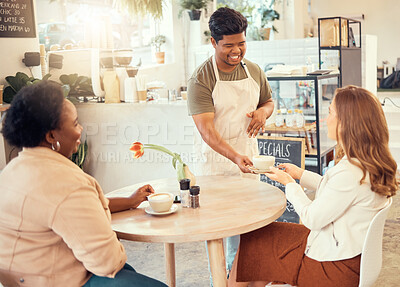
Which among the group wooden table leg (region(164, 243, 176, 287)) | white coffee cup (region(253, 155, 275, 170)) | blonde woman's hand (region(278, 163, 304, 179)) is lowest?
wooden table leg (region(164, 243, 176, 287))

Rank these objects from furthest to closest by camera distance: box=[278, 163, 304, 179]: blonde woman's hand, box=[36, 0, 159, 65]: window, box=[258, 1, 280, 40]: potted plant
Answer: box=[258, 1, 280, 40]: potted plant, box=[36, 0, 159, 65]: window, box=[278, 163, 304, 179]: blonde woman's hand

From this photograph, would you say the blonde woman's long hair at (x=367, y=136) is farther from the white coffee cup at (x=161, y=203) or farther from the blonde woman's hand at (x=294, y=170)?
the white coffee cup at (x=161, y=203)

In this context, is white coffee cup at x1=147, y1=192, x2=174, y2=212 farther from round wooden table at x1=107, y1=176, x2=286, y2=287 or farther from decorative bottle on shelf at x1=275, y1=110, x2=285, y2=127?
decorative bottle on shelf at x1=275, y1=110, x2=285, y2=127

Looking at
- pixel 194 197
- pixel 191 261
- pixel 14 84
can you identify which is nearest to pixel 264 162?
pixel 194 197

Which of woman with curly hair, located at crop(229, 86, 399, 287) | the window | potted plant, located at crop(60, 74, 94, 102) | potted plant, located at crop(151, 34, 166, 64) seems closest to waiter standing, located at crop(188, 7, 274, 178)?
woman with curly hair, located at crop(229, 86, 399, 287)

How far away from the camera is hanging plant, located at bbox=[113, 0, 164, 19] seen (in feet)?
18.9

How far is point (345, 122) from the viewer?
1882 millimetres

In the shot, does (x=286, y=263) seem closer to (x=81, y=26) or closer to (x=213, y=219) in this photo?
(x=213, y=219)

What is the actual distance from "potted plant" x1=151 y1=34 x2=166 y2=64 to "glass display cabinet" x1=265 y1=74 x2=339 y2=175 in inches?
115

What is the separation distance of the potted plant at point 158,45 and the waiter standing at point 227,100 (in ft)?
13.8

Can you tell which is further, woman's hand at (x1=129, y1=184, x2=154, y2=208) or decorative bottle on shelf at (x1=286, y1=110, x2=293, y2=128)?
decorative bottle on shelf at (x1=286, y1=110, x2=293, y2=128)

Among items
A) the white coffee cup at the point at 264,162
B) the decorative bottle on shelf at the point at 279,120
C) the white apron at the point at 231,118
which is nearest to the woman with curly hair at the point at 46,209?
the white coffee cup at the point at 264,162

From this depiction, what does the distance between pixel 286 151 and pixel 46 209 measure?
8.91 ft

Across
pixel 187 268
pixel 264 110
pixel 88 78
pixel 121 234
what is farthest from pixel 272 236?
pixel 88 78
